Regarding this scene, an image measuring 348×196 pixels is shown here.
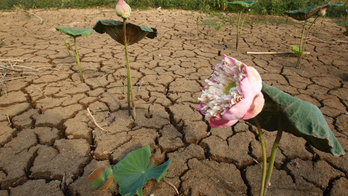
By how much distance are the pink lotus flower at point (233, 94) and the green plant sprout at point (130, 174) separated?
19.1 inches

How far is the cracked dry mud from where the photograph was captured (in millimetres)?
1268

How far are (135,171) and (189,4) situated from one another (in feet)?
22.2

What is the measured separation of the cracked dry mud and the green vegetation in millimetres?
3369

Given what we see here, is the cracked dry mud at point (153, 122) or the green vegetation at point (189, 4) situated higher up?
the green vegetation at point (189, 4)

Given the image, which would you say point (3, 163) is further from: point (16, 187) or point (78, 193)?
point (78, 193)

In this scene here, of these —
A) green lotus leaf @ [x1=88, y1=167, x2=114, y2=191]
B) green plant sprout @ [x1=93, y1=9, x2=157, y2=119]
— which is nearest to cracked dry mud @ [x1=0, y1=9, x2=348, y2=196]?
green lotus leaf @ [x1=88, y1=167, x2=114, y2=191]

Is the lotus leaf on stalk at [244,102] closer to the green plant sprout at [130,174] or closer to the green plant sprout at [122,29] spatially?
the green plant sprout at [130,174]

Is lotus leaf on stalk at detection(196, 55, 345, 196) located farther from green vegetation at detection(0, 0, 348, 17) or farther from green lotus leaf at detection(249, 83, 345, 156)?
green vegetation at detection(0, 0, 348, 17)

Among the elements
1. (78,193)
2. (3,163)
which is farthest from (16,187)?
(78,193)

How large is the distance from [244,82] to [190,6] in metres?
6.91

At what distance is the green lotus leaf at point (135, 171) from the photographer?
104 centimetres

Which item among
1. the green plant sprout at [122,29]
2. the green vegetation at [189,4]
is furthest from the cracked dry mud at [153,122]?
the green vegetation at [189,4]

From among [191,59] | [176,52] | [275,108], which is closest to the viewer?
[275,108]

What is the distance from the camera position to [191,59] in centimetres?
306
